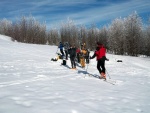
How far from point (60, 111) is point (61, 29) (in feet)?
296

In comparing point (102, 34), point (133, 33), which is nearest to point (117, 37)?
point (133, 33)

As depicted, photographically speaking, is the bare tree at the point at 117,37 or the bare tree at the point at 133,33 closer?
the bare tree at the point at 133,33

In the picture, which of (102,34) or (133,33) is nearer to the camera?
(133,33)

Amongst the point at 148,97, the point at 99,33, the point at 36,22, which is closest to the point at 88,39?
the point at 99,33

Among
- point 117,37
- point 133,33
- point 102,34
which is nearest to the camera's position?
point 133,33

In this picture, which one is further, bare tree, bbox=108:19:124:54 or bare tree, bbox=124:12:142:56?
bare tree, bbox=108:19:124:54

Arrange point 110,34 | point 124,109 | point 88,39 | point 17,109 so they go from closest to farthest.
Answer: point 17,109, point 124,109, point 110,34, point 88,39

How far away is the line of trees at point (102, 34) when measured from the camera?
63.8 m

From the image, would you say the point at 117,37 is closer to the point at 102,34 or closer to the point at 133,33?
the point at 133,33

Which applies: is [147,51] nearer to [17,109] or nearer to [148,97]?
[148,97]

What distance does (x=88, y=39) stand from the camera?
86.9 m

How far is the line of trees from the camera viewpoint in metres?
63.8

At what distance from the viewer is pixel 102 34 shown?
90688mm

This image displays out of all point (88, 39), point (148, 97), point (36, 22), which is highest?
point (36, 22)
